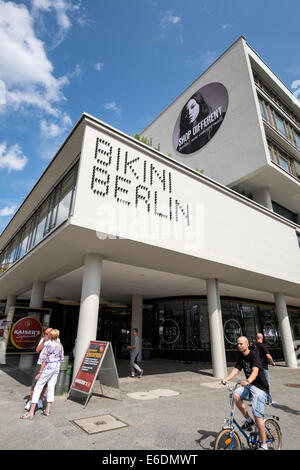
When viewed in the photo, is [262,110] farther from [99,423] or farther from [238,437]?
[99,423]

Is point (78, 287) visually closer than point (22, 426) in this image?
No

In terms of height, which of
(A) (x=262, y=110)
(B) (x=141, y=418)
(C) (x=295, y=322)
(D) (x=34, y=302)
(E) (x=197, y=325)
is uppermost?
(A) (x=262, y=110)

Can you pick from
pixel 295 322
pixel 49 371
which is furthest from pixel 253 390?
pixel 295 322

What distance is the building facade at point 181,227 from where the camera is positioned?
322 inches

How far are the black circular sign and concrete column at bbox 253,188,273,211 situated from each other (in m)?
5.96

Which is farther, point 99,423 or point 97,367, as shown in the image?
point 97,367

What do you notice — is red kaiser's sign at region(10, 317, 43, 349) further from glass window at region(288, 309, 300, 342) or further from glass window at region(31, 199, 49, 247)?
glass window at region(288, 309, 300, 342)

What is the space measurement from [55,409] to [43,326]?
6429 mm

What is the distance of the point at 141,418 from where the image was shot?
5605 mm

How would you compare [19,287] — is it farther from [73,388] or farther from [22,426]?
[22,426]

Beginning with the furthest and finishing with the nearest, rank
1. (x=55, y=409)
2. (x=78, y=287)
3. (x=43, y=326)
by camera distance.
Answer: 1. (x=78, y=287)
2. (x=43, y=326)
3. (x=55, y=409)

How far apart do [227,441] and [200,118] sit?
916 inches
